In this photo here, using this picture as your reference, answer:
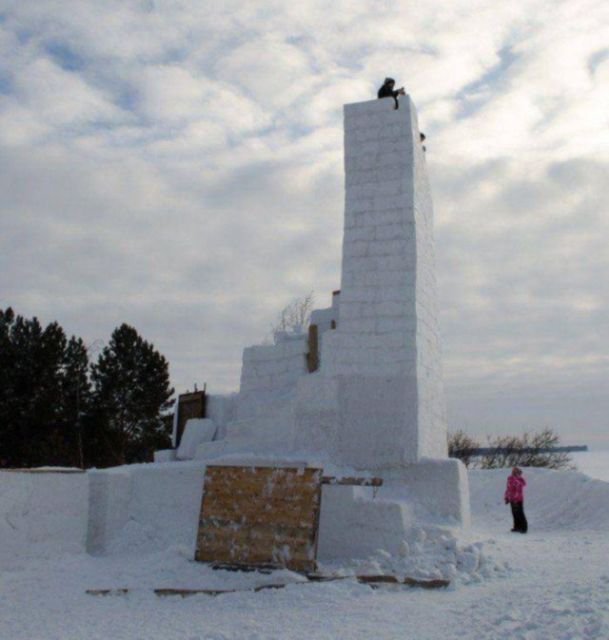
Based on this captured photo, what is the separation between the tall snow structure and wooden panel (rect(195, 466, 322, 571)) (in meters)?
0.65

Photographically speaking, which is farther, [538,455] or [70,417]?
[538,455]

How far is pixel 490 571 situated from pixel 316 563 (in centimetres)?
192

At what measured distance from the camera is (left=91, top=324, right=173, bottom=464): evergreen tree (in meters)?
32.1

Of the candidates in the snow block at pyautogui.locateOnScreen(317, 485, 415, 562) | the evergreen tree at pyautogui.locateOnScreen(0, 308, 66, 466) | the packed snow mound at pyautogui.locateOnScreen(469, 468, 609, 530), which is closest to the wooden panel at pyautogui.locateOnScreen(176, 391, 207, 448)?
the snow block at pyautogui.locateOnScreen(317, 485, 415, 562)

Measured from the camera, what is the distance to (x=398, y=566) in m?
8.41

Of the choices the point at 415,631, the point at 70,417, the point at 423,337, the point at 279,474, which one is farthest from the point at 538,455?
the point at 415,631

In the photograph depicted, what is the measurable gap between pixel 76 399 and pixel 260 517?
24058 millimetres

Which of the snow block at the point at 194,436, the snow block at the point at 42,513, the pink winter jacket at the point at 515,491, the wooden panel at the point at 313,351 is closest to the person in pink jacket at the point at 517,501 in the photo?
the pink winter jacket at the point at 515,491

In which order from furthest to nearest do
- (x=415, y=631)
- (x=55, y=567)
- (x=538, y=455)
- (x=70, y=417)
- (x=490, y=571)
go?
(x=538, y=455) → (x=70, y=417) → (x=55, y=567) → (x=490, y=571) → (x=415, y=631)

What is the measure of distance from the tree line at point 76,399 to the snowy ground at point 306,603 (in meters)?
20.2

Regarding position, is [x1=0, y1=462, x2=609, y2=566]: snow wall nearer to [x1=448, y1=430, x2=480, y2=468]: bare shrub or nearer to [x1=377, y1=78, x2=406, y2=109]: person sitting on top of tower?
[x1=377, y1=78, x2=406, y2=109]: person sitting on top of tower

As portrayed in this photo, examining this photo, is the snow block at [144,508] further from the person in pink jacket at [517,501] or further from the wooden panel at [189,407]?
the person in pink jacket at [517,501]

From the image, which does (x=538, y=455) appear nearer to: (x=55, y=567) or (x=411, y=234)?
(x=411, y=234)

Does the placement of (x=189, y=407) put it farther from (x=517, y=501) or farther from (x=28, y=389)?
(x=28, y=389)
